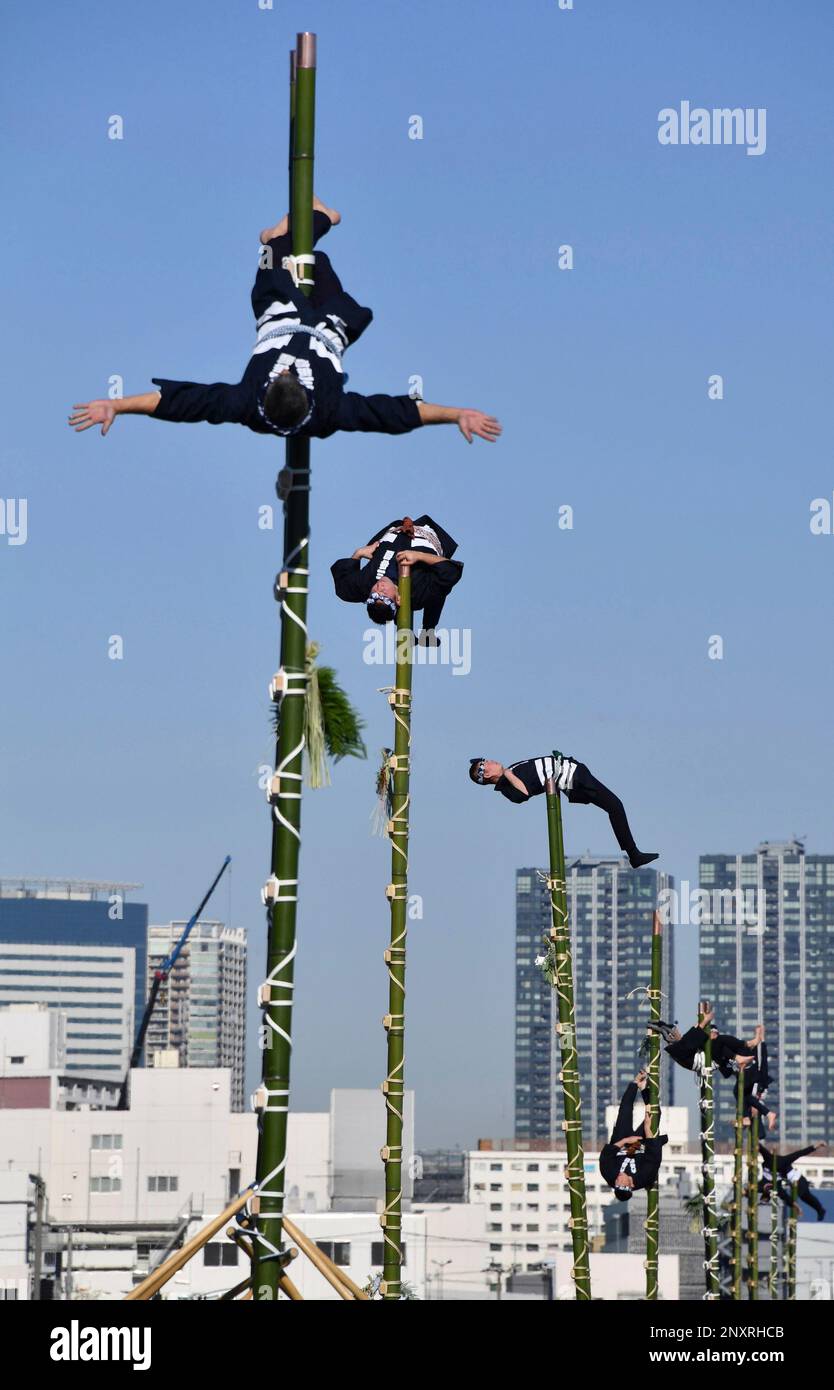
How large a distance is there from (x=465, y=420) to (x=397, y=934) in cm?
760

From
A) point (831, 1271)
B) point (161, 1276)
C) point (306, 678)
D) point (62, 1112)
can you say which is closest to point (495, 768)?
point (161, 1276)

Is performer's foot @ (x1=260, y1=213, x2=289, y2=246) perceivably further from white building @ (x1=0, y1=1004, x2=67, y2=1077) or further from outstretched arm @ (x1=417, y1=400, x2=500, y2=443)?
white building @ (x1=0, y1=1004, x2=67, y2=1077)

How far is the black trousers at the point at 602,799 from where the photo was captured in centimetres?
2536

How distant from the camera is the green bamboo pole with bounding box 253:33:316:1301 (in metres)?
12.8

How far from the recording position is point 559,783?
1005 inches

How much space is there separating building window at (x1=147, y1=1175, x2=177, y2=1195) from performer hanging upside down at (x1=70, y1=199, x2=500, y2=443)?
513ft

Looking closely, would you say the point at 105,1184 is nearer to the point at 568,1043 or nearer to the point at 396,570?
the point at 568,1043

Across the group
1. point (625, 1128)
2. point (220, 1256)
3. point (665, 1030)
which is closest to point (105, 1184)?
point (220, 1256)

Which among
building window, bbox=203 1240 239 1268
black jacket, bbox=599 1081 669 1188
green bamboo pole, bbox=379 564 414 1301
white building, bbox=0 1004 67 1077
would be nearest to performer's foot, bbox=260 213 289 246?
green bamboo pole, bbox=379 564 414 1301

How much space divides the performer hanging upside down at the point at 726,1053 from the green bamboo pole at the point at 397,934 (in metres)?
16.0

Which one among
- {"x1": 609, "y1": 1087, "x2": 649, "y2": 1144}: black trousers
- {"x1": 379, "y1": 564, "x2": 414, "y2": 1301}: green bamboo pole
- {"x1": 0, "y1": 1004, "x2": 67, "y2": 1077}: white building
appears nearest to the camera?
{"x1": 379, "y1": 564, "x2": 414, "y2": 1301}: green bamboo pole

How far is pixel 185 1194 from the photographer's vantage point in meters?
165
